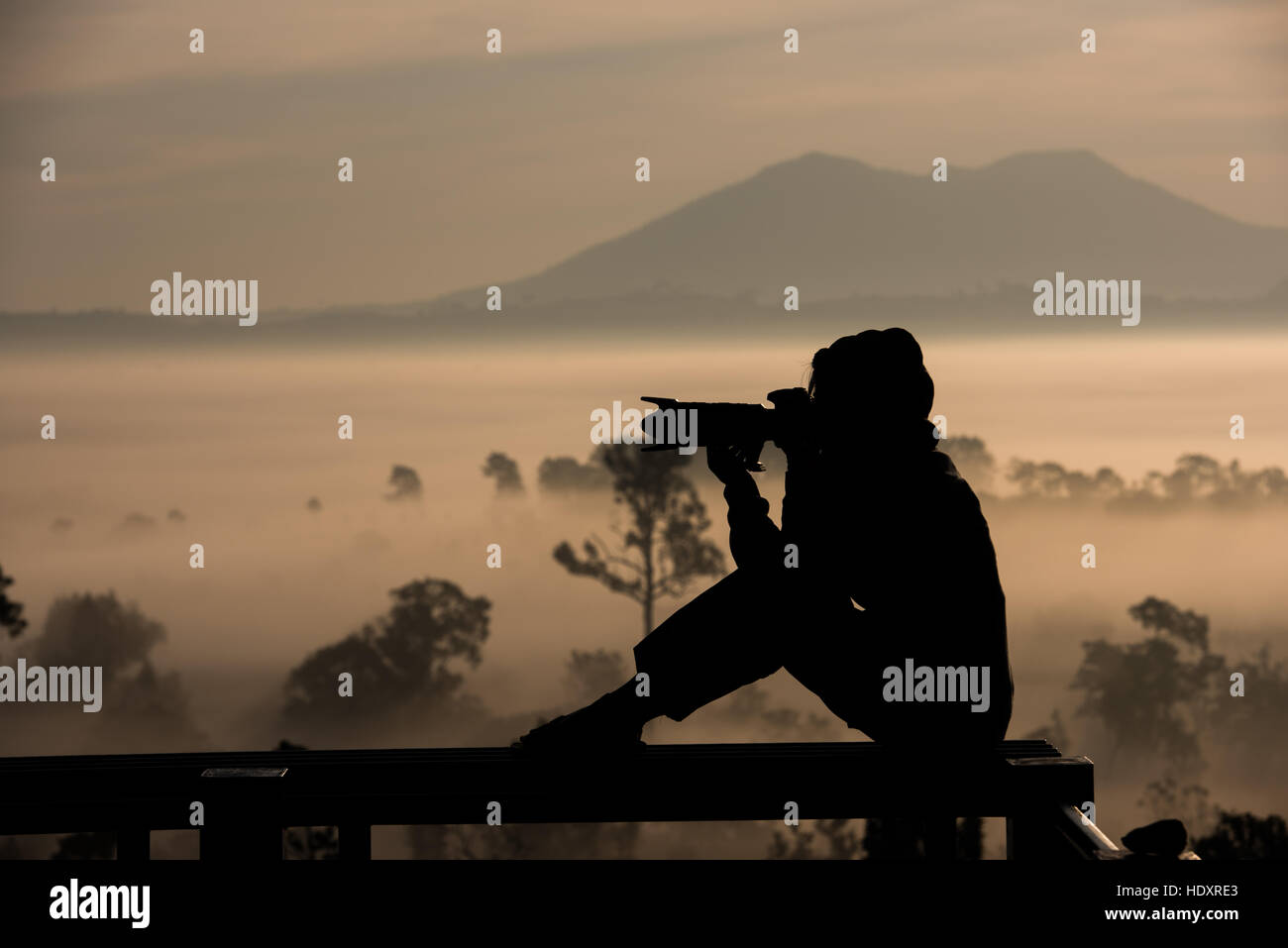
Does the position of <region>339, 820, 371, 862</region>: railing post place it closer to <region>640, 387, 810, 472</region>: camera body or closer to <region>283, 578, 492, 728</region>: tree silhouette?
<region>640, 387, 810, 472</region>: camera body

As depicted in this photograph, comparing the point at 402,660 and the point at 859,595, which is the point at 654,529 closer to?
the point at 402,660

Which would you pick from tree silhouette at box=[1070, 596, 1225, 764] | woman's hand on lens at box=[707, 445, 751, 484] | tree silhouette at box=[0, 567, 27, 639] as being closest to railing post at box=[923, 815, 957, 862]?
woman's hand on lens at box=[707, 445, 751, 484]

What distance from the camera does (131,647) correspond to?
58094 millimetres

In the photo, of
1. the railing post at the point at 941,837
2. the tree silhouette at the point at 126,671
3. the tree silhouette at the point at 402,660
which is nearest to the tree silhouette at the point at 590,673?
the tree silhouette at the point at 402,660

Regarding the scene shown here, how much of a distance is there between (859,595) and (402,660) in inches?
1899

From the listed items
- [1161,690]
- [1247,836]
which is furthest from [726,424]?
[1161,690]

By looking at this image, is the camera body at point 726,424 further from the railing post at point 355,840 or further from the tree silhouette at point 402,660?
the tree silhouette at point 402,660

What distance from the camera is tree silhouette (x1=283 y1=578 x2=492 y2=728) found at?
49562 mm

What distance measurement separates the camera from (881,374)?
4.41 meters

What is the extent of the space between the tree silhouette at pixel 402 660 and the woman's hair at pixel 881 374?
4545 cm

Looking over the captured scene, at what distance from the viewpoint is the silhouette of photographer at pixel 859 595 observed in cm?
424

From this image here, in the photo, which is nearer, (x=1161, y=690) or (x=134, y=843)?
(x=134, y=843)
